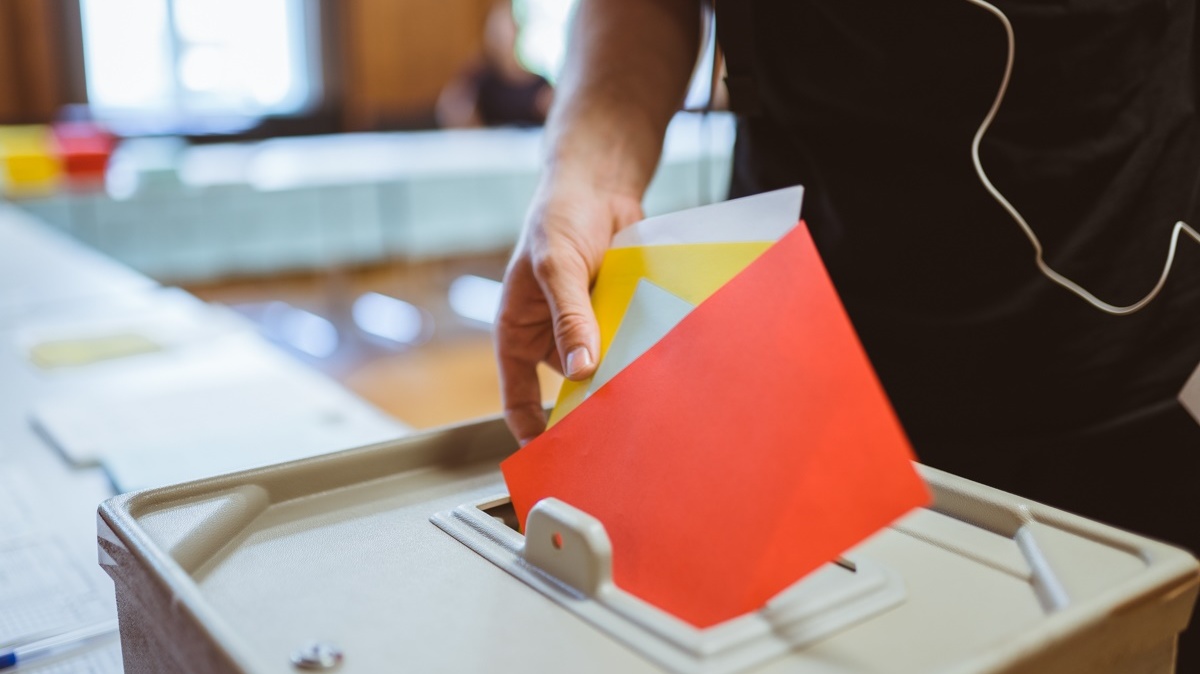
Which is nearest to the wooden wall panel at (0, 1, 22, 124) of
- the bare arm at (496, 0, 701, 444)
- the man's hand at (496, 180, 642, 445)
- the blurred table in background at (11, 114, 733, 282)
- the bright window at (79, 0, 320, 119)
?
the bright window at (79, 0, 320, 119)

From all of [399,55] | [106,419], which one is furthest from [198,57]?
[106,419]

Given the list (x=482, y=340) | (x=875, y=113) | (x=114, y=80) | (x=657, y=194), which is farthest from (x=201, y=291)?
(x=875, y=113)

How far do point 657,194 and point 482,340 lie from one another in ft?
3.20

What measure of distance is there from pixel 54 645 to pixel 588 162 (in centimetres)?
49

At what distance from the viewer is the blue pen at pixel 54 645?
Answer: 639 millimetres

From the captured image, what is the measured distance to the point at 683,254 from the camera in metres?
0.53

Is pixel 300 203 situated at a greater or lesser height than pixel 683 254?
lesser

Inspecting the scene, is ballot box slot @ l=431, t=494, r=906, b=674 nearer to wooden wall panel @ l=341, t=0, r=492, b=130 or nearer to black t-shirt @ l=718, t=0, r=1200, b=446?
black t-shirt @ l=718, t=0, r=1200, b=446

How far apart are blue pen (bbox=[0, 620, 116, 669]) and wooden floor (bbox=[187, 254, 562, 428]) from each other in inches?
67.8

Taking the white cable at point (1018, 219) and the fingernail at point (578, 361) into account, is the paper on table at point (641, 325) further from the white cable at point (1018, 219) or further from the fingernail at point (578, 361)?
the white cable at point (1018, 219)

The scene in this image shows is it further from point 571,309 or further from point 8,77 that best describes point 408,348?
point 571,309

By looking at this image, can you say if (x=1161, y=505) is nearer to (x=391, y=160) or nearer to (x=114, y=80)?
(x=391, y=160)

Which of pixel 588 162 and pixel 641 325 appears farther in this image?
pixel 588 162

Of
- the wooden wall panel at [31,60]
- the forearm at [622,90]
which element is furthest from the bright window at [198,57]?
the forearm at [622,90]
